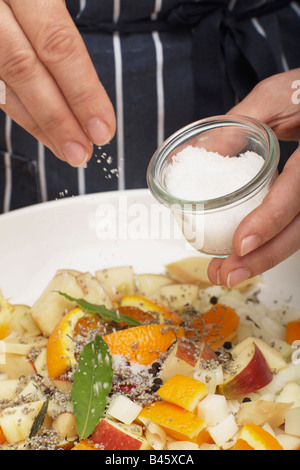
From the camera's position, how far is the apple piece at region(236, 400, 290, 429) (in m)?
1.04

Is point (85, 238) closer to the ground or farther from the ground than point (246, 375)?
farther from the ground

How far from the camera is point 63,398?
111cm

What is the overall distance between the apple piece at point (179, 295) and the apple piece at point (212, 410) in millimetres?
382

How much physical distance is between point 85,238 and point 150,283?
0.28 metres

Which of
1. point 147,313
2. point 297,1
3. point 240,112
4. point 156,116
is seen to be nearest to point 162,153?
point 240,112

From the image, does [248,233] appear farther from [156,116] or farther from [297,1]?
[297,1]

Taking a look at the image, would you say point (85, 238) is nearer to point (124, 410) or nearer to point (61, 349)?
point (61, 349)

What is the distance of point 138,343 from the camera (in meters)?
1.17

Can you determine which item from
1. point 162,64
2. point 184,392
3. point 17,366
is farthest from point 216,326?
point 162,64

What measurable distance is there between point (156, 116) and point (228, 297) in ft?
2.02

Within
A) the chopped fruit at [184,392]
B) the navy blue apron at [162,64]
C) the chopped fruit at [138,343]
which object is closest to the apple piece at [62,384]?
the chopped fruit at [138,343]

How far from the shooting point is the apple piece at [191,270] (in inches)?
59.5

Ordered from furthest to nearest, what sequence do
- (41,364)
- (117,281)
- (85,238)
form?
(85,238)
(117,281)
(41,364)

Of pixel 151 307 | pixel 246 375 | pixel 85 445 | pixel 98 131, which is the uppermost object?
pixel 98 131
